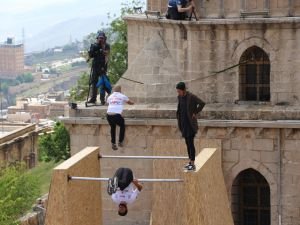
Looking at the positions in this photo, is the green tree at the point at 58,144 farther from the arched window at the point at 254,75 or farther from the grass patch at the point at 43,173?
the arched window at the point at 254,75

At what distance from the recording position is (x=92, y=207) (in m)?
21.7

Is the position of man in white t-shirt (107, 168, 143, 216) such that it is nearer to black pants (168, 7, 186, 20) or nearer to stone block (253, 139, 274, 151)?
stone block (253, 139, 274, 151)

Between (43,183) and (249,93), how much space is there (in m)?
25.8

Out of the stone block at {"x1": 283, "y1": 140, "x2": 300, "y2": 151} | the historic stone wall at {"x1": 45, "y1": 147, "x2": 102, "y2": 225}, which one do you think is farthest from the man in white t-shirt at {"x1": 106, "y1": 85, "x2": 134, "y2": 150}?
the stone block at {"x1": 283, "y1": 140, "x2": 300, "y2": 151}

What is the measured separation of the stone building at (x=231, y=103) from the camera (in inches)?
963

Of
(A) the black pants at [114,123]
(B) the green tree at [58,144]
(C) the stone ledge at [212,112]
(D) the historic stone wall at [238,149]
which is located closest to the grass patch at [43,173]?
(B) the green tree at [58,144]

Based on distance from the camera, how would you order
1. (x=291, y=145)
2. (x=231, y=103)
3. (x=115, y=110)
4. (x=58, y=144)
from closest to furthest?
(x=115, y=110)
(x=291, y=145)
(x=231, y=103)
(x=58, y=144)

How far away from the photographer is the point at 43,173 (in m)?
53.7

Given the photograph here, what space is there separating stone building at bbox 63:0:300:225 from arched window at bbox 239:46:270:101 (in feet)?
0.09

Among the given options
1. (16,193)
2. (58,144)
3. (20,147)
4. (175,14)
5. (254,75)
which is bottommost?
(16,193)

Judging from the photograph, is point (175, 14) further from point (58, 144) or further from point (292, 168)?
point (58, 144)

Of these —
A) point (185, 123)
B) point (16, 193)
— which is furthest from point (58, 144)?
point (185, 123)

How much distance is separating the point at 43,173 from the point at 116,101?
30982mm

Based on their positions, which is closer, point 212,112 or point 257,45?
point 212,112
